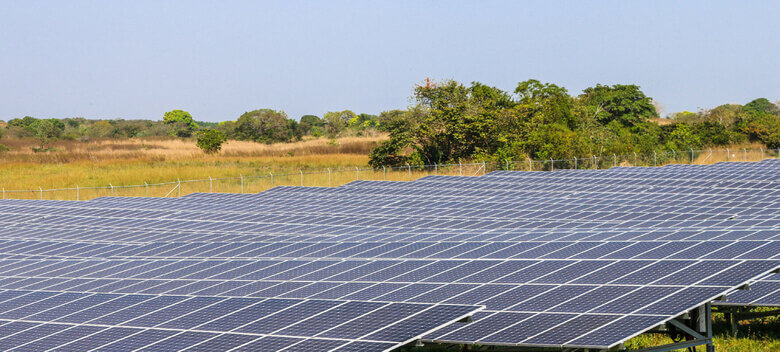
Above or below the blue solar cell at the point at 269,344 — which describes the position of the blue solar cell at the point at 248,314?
above

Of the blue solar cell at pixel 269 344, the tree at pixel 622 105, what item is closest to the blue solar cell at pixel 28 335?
the blue solar cell at pixel 269 344

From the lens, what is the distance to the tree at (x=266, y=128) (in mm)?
104106

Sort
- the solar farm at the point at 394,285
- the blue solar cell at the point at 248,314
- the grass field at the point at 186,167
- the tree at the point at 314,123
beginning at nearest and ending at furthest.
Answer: the solar farm at the point at 394,285 < the blue solar cell at the point at 248,314 < the grass field at the point at 186,167 < the tree at the point at 314,123

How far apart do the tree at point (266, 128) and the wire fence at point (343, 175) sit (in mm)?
46302

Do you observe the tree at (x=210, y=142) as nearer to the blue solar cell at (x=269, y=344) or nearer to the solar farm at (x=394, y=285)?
the solar farm at (x=394, y=285)

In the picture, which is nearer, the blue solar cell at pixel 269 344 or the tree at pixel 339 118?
the blue solar cell at pixel 269 344

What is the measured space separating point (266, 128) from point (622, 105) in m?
48.2

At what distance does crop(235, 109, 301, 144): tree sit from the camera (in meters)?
104

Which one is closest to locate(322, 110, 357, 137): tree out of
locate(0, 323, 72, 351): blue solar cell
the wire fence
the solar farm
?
the wire fence

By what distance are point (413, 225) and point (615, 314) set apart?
15174mm

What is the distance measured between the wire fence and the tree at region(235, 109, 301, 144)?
46302mm

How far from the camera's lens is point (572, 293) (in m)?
10.8

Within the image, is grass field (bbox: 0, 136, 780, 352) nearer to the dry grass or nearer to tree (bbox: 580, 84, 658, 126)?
the dry grass

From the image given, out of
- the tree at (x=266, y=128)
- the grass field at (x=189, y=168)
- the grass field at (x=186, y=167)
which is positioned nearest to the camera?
the grass field at (x=189, y=168)
